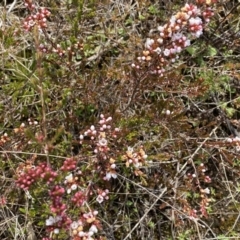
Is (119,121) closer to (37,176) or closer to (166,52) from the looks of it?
(166,52)

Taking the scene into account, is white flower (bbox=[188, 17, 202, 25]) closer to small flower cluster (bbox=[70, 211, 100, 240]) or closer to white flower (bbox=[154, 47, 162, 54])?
white flower (bbox=[154, 47, 162, 54])

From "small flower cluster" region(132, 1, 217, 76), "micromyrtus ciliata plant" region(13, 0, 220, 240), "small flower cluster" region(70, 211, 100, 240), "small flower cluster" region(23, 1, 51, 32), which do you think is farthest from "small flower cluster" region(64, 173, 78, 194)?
"small flower cluster" region(23, 1, 51, 32)

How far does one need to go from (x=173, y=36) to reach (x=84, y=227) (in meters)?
0.98

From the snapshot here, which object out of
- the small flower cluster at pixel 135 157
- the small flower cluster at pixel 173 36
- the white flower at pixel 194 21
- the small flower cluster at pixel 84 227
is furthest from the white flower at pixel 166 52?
the small flower cluster at pixel 84 227

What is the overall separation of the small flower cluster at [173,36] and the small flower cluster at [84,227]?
799 mm

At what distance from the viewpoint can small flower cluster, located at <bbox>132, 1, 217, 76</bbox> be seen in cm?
218

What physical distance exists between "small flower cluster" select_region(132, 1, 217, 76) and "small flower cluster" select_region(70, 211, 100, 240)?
80 centimetres

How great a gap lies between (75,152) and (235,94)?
121 cm

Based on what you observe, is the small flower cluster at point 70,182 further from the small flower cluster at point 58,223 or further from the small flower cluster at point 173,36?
the small flower cluster at point 173,36

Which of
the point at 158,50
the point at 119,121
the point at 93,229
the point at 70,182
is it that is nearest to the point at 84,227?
the point at 93,229

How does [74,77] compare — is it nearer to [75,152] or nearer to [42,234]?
[75,152]

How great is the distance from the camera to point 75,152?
9.55ft

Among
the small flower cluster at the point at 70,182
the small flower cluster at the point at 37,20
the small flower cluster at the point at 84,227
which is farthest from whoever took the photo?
the small flower cluster at the point at 37,20

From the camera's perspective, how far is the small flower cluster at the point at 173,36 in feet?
7.16
